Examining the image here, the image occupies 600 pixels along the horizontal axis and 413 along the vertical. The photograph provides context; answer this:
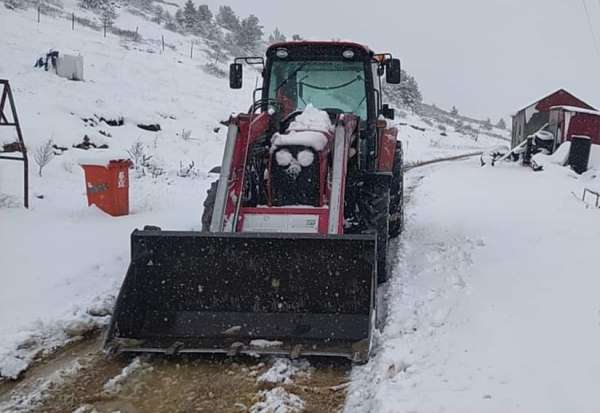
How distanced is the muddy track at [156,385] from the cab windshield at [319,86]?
3.46m

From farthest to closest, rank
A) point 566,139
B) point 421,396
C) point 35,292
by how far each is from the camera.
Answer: point 566,139 → point 35,292 → point 421,396

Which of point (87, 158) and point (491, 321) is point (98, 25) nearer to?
point (87, 158)

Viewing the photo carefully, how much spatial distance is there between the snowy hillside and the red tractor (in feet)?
2.51

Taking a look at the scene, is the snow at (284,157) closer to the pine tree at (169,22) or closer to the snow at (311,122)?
the snow at (311,122)

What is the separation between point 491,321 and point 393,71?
3.42 m

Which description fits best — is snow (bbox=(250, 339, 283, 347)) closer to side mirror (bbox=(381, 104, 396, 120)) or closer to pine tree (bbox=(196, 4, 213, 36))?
side mirror (bbox=(381, 104, 396, 120))

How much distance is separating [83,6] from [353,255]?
4605 centimetres

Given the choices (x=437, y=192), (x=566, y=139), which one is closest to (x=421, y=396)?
(x=437, y=192)

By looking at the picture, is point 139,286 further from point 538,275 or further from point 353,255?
point 538,275

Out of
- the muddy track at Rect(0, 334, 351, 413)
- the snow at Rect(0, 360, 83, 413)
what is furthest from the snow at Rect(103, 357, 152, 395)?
the snow at Rect(0, 360, 83, 413)

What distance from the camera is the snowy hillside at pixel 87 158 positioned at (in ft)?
17.0

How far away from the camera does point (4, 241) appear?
21.2 feet

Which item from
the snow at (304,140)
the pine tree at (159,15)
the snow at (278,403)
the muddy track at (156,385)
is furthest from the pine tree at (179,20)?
the snow at (278,403)

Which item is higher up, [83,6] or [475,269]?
[83,6]
